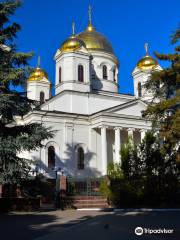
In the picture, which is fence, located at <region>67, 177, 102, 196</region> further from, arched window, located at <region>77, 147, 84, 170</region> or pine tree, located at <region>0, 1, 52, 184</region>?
arched window, located at <region>77, 147, 84, 170</region>

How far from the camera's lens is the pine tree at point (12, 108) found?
1586 cm

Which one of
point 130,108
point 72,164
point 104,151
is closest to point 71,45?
point 130,108

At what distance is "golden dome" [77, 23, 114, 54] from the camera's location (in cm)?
4438

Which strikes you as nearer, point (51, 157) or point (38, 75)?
point (51, 157)

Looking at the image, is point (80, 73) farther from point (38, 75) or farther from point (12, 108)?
point (12, 108)

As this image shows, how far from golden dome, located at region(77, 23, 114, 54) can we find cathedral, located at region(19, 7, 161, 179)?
0.38m

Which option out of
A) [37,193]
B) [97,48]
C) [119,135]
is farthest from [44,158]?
[97,48]

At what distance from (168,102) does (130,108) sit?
2241cm

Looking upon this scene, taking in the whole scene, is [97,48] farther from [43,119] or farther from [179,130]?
[179,130]

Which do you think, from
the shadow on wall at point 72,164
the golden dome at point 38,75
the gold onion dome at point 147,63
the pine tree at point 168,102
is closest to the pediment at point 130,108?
the shadow on wall at point 72,164

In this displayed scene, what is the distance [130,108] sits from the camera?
3788 cm

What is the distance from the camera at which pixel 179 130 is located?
1450cm

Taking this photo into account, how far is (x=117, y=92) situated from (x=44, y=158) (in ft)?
45.5

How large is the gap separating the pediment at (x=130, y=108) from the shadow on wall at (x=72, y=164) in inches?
205
